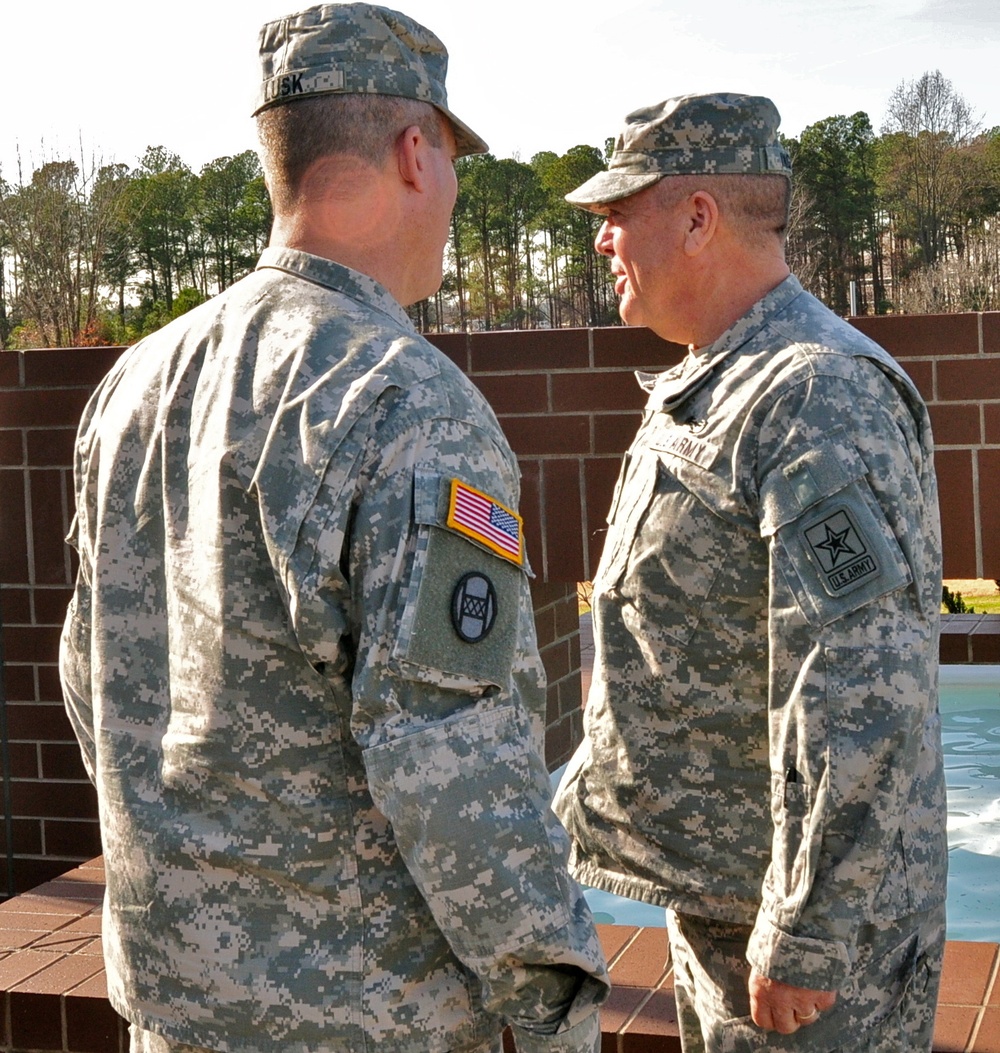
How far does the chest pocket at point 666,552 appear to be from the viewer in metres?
1.85

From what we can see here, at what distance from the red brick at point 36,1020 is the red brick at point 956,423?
2.26 m

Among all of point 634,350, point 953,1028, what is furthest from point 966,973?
point 634,350

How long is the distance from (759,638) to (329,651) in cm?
72

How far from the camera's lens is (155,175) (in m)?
75.4

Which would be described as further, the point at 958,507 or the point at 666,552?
the point at 958,507

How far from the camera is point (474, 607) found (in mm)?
1300

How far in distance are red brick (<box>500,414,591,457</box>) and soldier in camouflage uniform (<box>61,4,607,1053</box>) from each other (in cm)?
196

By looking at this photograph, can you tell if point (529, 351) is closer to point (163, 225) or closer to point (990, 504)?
point (990, 504)

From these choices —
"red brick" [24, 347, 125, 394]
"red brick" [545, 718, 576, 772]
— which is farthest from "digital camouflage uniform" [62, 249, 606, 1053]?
"red brick" [545, 718, 576, 772]

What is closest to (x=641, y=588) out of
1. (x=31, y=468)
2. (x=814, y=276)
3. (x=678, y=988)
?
(x=678, y=988)

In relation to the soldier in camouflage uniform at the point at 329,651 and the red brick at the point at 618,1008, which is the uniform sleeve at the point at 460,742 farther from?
the red brick at the point at 618,1008

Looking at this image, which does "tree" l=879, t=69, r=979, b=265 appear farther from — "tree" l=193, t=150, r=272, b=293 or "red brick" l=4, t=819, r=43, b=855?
"red brick" l=4, t=819, r=43, b=855

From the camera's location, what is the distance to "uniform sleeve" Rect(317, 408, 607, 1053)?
4.15ft

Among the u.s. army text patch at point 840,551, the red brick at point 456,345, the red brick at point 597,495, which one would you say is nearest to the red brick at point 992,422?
the red brick at point 597,495
